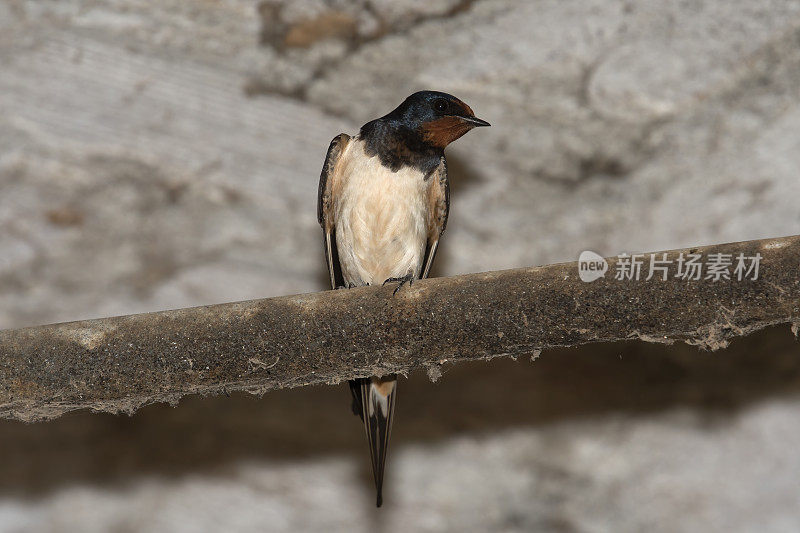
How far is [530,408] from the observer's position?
2.32 m

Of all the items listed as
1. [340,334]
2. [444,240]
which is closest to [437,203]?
[444,240]

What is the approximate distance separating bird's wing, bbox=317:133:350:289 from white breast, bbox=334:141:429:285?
0.02 m

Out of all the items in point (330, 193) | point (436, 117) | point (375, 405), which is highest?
point (436, 117)

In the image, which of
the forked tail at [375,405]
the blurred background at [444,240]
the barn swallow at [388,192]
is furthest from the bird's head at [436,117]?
the forked tail at [375,405]

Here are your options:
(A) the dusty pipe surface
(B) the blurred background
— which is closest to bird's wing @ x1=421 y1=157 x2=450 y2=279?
(B) the blurred background

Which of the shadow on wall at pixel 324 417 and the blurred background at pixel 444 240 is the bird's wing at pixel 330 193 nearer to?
the blurred background at pixel 444 240

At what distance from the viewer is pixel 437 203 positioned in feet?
6.55

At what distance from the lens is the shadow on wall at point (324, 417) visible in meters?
2.28

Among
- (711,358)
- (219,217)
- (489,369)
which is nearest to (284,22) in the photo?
(219,217)

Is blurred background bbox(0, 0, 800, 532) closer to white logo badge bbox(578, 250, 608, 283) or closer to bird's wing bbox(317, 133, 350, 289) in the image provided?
bird's wing bbox(317, 133, 350, 289)

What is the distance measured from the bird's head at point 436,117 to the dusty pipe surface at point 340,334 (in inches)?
23.1

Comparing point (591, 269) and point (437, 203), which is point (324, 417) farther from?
point (591, 269)

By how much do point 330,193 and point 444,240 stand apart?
1.49 ft

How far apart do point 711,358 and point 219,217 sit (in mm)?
1270
